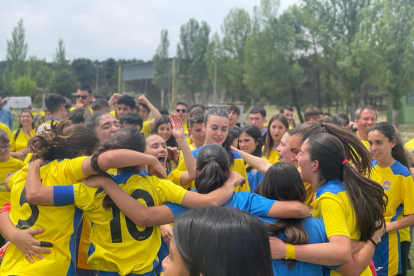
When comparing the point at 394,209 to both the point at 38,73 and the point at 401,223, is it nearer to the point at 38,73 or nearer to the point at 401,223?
the point at 401,223

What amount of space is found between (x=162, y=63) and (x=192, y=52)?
13.9ft

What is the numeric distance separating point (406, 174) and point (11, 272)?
11.5 feet

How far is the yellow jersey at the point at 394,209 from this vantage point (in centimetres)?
374

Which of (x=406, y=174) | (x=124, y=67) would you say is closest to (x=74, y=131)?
(x=406, y=174)

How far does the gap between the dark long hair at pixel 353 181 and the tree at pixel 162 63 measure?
50198mm

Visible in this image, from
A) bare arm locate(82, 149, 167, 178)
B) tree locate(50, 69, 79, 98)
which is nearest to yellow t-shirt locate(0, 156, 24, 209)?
bare arm locate(82, 149, 167, 178)

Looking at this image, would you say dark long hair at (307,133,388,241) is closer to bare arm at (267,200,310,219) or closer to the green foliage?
bare arm at (267,200,310,219)

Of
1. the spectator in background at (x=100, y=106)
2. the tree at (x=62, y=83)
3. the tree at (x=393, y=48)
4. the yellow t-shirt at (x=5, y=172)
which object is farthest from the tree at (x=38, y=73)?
the yellow t-shirt at (x=5, y=172)

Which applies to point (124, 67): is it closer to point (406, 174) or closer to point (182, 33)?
point (182, 33)

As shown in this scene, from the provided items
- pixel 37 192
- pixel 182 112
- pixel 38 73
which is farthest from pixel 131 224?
pixel 38 73

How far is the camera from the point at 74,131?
2.82 metres

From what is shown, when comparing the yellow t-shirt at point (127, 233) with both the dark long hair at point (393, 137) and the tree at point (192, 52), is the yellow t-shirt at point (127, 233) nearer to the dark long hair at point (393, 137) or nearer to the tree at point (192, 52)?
the dark long hair at point (393, 137)

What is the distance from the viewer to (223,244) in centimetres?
122

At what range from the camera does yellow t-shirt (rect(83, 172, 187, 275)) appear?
2613 mm
